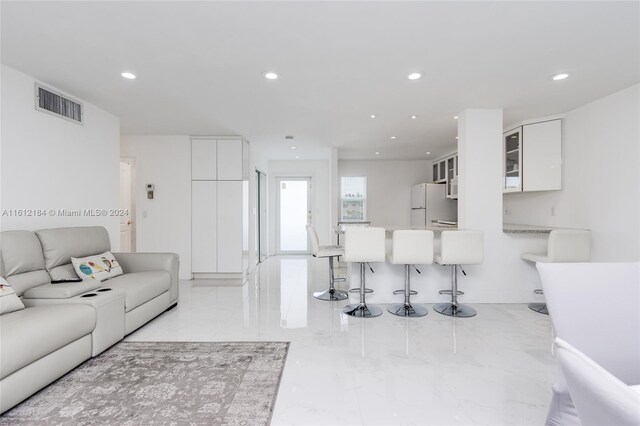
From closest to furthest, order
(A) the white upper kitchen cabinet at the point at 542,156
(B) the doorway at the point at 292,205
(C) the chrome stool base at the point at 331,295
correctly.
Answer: (A) the white upper kitchen cabinet at the point at 542,156
(C) the chrome stool base at the point at 331,295
(B) the doorway at the point at 292,205

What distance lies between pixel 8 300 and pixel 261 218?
17.2ft

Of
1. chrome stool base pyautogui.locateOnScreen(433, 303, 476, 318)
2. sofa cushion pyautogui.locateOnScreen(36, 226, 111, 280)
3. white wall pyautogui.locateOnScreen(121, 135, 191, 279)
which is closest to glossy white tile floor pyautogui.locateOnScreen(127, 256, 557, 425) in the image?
chrome stool base pyautogui.locateOnScreen(433, 303, 476, 318)

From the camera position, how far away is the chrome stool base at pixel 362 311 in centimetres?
359

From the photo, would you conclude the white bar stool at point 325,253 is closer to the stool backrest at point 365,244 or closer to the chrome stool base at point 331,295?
the chrome stool base at point 331,295

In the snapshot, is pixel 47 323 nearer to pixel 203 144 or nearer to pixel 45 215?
pixel 45 215

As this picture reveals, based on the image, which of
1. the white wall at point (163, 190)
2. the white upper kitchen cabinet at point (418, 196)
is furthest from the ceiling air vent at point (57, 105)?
the white upper kitchen cabinet at point (418, 196)

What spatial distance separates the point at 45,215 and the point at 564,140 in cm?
600

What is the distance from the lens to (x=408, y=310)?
3682mm

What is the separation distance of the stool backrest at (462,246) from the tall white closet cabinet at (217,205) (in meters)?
3.33

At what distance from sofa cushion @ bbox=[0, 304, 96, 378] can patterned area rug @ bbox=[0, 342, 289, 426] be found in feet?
0.93

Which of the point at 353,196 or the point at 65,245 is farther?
the point at 353,196

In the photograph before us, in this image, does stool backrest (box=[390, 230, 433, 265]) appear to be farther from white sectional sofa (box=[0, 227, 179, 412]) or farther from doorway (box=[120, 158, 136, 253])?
doorway (box=[120, 158, 136, 253])

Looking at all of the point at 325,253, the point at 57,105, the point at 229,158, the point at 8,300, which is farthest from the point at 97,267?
the point at 229,158

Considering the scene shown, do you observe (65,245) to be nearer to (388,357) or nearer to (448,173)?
(388,357)
